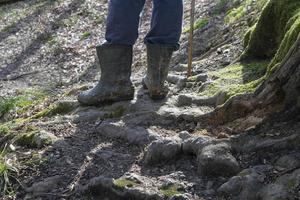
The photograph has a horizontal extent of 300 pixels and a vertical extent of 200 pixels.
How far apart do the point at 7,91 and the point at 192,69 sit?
3.84 m

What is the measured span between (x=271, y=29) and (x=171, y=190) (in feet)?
8.05

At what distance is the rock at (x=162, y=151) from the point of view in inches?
143

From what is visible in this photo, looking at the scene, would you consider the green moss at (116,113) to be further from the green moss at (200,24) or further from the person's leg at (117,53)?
the green moss at (200,24)

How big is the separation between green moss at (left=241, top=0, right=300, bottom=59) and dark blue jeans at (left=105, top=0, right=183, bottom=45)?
0.93 meters

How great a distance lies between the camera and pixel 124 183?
3.30 m

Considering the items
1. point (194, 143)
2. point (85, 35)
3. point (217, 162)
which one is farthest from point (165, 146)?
point (85, 35)

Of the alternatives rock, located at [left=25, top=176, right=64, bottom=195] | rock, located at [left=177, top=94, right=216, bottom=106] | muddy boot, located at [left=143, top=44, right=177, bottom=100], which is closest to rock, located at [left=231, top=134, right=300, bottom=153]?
rock, located at [left=177, top=94, right=216, bottom=106]

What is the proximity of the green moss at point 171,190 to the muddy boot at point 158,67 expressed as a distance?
1707 mm

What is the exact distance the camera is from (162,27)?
4.57m

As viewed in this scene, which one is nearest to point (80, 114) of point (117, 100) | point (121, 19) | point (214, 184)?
point (117, 100)

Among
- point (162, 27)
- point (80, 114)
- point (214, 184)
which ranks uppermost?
point (162, 27)

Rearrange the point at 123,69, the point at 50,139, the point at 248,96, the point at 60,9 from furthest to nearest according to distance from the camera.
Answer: the point at 60,9 → the point at 123,69 → the point at 50,139 → the point at 248,96

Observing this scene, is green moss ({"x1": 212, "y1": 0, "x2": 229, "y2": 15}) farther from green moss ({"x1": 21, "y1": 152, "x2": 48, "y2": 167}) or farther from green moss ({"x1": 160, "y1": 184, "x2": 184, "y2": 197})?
green moss ({"x1": 160, "y1": 184, "x2": 184, "y2": 197})

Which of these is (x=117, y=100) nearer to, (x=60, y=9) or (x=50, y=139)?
(x=50, y=139)
